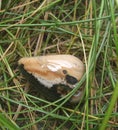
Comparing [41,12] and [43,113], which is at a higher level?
[41,12]

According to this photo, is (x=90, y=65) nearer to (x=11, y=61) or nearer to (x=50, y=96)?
(x=50, y=96)

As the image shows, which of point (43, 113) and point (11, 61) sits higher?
point (11, 61)

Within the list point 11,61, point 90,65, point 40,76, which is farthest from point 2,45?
point 90,65

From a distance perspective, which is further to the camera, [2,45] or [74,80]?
[2,45]

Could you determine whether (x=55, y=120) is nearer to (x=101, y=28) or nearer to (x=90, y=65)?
(x=90, y=65)

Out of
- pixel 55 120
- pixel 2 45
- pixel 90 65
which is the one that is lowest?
pixel 55 120
